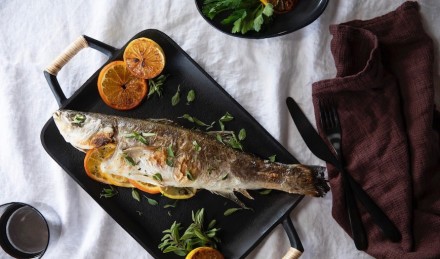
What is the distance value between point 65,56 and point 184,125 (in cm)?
44

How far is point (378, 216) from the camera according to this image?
1387 millimetres

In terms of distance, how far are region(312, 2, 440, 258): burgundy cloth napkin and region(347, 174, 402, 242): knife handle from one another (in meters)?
0.02

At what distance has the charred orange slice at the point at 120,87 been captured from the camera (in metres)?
1.53

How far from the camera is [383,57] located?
1445 millimetres

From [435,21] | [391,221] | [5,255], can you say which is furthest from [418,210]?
[5,255]

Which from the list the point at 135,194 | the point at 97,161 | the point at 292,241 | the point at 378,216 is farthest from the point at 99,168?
the point at 378,216

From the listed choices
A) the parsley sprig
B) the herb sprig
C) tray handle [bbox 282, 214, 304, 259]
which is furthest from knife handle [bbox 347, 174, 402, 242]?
the parsley sprig

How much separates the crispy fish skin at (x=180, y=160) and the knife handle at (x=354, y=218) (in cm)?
6

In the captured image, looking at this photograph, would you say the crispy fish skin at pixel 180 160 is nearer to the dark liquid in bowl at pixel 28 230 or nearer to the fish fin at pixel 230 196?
the fish fin at pixel 230 196

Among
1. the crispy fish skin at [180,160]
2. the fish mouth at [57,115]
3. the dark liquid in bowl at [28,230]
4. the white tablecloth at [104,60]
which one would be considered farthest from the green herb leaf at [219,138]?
the dark liquid in bowl at [28,230]

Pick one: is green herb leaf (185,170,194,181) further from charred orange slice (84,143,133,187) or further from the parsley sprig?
the parsley sprig

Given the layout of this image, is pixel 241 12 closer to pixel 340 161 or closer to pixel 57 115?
pixel 340 161

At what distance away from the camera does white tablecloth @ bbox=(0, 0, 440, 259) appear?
1499 millimetres

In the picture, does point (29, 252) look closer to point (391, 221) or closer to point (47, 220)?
point (47, 220)
